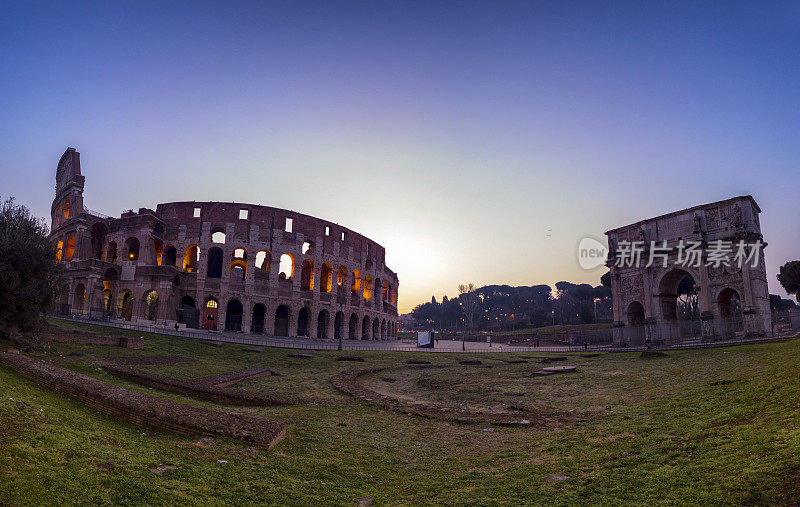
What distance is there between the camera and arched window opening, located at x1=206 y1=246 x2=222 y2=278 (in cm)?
5153

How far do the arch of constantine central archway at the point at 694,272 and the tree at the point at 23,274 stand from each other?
35315mm

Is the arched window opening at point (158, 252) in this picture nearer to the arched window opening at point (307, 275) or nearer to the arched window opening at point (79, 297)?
the arched window opening at point (79, 297)

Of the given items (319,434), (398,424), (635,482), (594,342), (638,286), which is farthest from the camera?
(594,342)

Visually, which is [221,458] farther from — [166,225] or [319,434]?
[166,225]

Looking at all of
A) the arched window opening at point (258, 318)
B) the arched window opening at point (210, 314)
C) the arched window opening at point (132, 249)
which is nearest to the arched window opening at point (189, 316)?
the arched window opening at point (210, 314)

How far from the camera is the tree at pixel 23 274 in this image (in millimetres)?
15094

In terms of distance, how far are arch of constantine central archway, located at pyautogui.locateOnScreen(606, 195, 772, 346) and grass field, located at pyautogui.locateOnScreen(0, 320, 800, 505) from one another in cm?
2411

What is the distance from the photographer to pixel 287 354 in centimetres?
2647

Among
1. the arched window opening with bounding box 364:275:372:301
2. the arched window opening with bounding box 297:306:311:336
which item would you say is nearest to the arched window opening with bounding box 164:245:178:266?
the arched window opening with bounding box 297:306:311:336

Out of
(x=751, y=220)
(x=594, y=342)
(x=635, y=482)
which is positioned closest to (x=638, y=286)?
(x=594, y=342)

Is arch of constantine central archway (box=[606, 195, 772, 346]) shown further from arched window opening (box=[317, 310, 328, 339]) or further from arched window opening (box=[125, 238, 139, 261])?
arched window opening (box=[125, 238, 139, 261])

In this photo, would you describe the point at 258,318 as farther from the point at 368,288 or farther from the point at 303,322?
the point at 368,288

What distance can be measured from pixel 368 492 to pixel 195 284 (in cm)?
4583

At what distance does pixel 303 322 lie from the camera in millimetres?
54438
